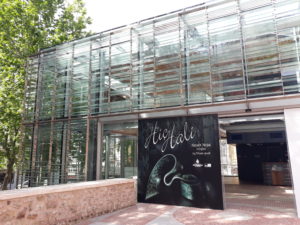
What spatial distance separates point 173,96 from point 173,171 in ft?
8.30

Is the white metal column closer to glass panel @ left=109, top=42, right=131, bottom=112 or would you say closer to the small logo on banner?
the small logo on banner

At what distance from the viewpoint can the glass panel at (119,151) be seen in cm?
917

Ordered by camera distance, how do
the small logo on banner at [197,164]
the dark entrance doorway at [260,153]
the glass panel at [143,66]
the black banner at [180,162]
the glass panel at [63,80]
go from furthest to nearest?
1. the dark entrance doorway at [260,153]
2. the glass panel at [63,80]
3. the glass panel at [143,66]
4. the small logo on banner at [197,164]
5. the black banner at [180,162]

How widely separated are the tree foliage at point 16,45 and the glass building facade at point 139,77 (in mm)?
1998

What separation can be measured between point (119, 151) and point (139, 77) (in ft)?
9.86

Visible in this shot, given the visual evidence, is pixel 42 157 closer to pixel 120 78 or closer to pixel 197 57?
pixel 120 78

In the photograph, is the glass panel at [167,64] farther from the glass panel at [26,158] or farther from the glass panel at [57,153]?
the glass panel at [26,158]

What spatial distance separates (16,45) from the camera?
527 inches

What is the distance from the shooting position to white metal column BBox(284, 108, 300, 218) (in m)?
6.17

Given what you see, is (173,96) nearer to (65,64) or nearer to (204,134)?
(204,134)

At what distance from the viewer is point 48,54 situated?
37.2 ft

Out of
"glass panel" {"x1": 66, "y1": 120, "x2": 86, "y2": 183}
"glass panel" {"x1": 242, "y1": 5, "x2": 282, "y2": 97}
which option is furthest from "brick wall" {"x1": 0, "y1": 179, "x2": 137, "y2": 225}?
"glass panel" {"x1": 242, "y1": 5, "x2": 282, "y2": 97}

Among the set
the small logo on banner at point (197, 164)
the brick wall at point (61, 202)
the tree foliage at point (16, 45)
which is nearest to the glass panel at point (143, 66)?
the small logo on banner at point (197, 164)

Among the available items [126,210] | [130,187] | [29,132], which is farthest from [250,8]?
[29,132]
